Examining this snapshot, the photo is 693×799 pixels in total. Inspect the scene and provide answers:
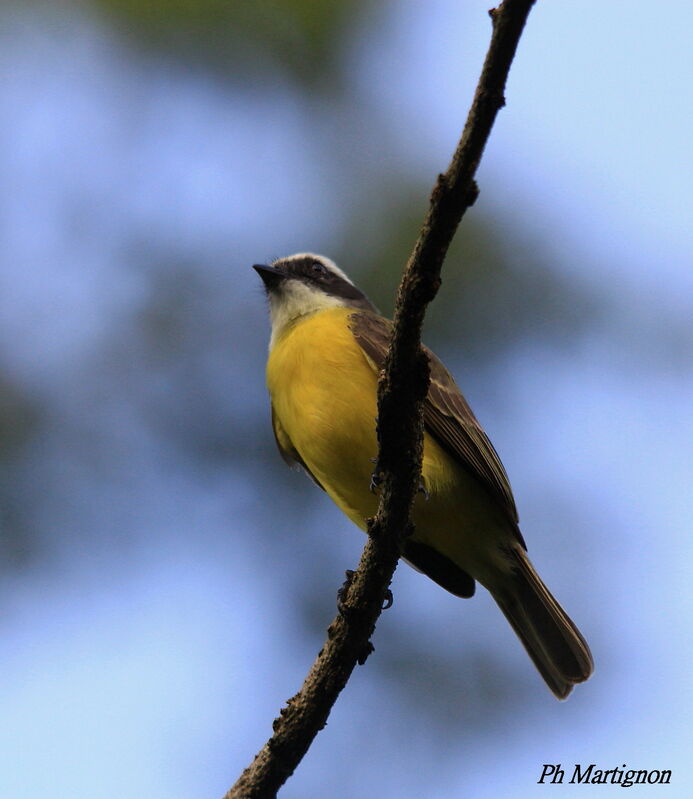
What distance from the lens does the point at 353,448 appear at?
5008 millimetres

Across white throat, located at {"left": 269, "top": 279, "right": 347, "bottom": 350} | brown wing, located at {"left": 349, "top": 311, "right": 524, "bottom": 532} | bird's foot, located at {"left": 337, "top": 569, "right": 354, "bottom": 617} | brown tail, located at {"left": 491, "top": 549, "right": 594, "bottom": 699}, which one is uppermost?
white throat, located at {"left": 269, "top": 279, "right": 347, "bottom": 350}

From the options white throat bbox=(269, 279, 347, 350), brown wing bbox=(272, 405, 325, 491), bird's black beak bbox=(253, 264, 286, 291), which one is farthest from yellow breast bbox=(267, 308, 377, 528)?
bird's black beak bbox=(253, 264, 286, 291)

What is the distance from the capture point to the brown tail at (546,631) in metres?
5.43

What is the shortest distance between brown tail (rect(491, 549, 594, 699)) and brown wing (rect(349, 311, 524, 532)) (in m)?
0.40

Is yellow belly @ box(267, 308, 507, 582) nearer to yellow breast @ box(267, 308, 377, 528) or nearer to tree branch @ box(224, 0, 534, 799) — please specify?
yellow breast @ box(267, 308, 377, 528)

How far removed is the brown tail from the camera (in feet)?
17.8

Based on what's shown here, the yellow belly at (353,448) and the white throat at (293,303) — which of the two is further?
the white throat at (293,303)

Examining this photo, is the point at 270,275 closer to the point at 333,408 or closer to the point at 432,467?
the point at 333,408

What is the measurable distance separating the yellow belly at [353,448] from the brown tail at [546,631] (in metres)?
0.19

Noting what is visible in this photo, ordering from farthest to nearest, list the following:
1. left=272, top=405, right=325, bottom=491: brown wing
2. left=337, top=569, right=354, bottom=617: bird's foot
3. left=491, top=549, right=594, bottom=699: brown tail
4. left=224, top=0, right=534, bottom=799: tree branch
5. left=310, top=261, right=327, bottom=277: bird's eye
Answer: left=310, top=261, right=327, bottom=277: bird's eye < left=272, top=405, right=325, bottom=491: brown wing < left=491, top=549, right=594, bottom=699: brown tail < left=337, top=569, right=354, bottom=617: bird's foot < left=224, top=0, right=534, bottom=799: tree branch

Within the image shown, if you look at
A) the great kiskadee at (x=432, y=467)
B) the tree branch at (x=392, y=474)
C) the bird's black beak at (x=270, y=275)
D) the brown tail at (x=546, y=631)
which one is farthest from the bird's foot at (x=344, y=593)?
the bird's black beak at (x=270, y=275)

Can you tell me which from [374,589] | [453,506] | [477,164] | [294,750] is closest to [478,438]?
[453,506]

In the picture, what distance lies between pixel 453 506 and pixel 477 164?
254 centimetres

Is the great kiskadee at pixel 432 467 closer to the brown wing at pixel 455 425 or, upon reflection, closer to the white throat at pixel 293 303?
the brown wing at pixel 455 425
